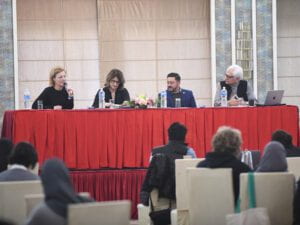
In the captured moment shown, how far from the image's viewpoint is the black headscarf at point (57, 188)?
5.29 meters

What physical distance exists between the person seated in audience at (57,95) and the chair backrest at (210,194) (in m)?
4.81

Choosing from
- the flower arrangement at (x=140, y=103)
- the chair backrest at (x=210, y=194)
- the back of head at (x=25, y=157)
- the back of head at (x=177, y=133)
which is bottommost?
the chair backrest at (x=210, y=194)

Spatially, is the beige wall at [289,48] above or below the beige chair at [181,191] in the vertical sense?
above

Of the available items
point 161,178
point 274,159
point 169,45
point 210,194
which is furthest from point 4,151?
point 169,45

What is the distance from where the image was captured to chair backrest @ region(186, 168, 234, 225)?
7.18 m

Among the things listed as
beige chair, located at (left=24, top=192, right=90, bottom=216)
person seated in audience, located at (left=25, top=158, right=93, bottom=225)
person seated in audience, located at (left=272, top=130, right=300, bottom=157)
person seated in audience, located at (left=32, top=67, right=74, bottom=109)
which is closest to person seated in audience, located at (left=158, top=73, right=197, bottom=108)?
person seated in audience, located at (left=32, top=67, right=74, bottom=109)

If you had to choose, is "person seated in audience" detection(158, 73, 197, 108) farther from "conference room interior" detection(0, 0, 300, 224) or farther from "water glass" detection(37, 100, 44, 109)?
"conference room interior" detection(0, 0, 300, 224)

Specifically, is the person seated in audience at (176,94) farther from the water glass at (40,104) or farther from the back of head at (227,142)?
the back of head at (227,142)

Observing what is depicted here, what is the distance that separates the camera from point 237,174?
7457 mm

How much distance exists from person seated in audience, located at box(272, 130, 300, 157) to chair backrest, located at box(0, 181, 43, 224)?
10.7ft

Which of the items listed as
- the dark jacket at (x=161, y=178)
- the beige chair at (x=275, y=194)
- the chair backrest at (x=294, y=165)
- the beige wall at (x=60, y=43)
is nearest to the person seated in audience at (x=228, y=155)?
the beige chair at (x=275, y=194)

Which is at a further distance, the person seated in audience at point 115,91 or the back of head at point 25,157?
the person seated in audience at point 115,91

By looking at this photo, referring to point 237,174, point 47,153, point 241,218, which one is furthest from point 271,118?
point 241,218

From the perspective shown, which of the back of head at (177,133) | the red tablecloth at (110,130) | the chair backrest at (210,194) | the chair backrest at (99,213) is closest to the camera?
the chair backrest at (99,213)
